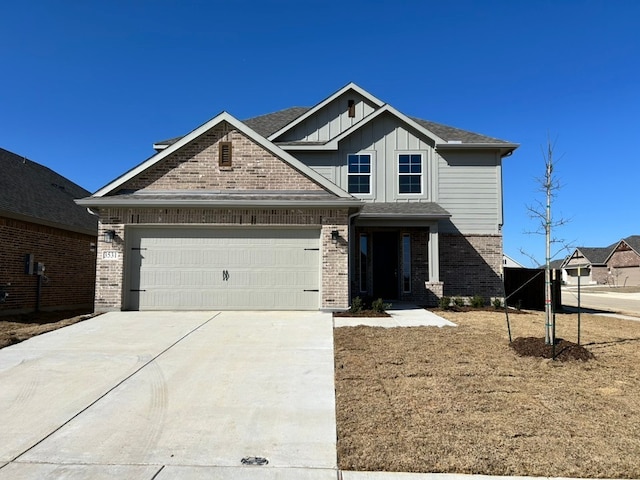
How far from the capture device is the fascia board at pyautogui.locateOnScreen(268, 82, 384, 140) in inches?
632

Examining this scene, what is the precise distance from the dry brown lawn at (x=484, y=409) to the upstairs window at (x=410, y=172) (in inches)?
332

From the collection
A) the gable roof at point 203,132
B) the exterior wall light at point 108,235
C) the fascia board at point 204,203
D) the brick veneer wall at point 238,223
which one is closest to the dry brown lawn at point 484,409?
the brick veneer wall at point 238,223

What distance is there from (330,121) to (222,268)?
7.90 metres

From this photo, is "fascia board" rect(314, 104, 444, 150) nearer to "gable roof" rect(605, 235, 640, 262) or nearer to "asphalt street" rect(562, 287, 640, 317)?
"asphalt street" rect(562, 287, 640, 317)

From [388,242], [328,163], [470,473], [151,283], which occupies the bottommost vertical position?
[470,473]

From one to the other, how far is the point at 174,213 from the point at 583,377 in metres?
9.55

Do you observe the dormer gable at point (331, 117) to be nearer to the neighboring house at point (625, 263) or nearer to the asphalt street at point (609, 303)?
the asphalt street at point (609, 303)

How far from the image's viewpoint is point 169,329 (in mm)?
8938

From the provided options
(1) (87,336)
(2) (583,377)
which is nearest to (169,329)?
(1) (87,336)

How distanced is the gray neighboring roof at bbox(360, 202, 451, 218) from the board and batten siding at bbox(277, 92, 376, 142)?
3.47 meters

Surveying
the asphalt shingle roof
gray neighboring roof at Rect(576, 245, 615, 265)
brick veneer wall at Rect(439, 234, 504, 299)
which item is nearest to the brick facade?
brick veneer wall at Rect(439, 234, 504, 299)

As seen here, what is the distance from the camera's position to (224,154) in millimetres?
11828

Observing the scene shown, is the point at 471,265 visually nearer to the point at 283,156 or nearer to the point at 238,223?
the point at 283,156

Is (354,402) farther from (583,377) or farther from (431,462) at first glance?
(583,377)
